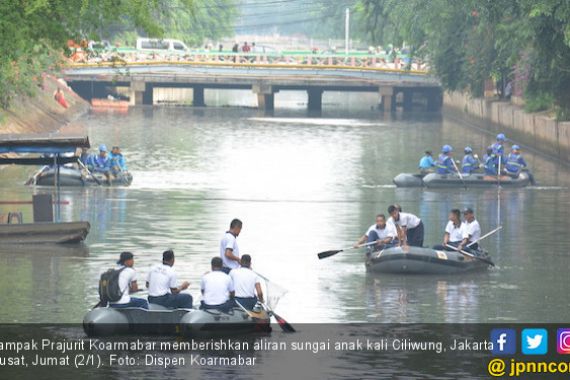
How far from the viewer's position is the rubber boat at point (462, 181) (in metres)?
57.5

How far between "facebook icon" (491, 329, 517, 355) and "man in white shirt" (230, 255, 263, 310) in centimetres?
437

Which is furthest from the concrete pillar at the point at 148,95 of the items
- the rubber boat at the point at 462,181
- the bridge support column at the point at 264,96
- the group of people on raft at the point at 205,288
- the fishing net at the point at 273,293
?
the group of people on raft at the point at 205,288

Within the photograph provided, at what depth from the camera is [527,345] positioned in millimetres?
29328

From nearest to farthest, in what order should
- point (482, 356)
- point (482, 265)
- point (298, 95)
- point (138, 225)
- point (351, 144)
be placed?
point (482, 356) → point (482, 265) → point (138, 225) → point (351, 144) → point (298, 95)

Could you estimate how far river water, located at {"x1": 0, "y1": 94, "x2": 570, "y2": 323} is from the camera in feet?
110

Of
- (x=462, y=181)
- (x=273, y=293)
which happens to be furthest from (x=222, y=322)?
(x=462, y=181)

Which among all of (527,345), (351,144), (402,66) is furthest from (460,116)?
(527,345)

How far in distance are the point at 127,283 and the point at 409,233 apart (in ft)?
35.5

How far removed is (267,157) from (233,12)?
90.8 metres

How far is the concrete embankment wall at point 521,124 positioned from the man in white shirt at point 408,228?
31.6 meters

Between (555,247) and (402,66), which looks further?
(402,66)

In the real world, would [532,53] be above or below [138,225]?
above

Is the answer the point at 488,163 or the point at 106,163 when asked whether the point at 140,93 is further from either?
the point at 488,163

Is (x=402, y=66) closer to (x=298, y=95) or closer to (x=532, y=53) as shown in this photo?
(x=298, y=95)
